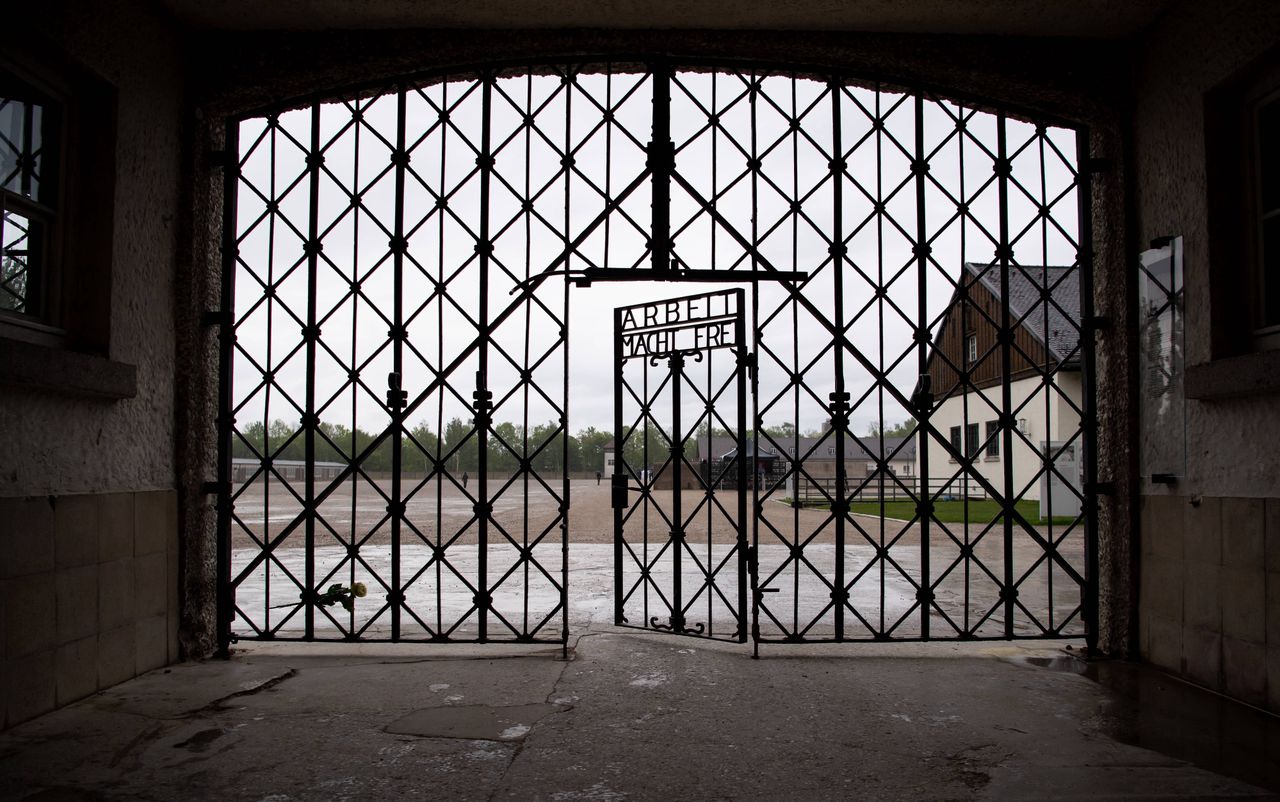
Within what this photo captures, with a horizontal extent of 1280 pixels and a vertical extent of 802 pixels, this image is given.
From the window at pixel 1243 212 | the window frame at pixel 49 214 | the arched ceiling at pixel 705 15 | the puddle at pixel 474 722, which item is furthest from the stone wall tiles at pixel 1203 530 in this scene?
the window frame at pixel 49 214

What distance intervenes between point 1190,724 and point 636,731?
2.51m

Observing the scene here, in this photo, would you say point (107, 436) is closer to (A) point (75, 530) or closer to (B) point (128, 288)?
(A) point (75, 530)

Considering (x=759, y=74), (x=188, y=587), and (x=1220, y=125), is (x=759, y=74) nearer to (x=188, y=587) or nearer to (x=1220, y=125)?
(x=1220, y=125)

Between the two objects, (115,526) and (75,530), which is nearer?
(75,530)

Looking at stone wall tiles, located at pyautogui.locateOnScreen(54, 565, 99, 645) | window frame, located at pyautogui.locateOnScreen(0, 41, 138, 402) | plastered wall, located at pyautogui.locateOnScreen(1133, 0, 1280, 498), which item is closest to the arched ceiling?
plastered wall, located at pyautogui.locateOnScreen(1133, 0, 1280, 498)

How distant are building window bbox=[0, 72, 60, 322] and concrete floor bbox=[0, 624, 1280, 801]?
6.60 feet

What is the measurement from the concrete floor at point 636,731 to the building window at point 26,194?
201 centimetres

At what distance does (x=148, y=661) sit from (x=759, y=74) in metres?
4.97

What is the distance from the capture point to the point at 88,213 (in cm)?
427

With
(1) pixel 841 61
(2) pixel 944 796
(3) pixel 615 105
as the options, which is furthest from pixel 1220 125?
(2) pixel 944 796

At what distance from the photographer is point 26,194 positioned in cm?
400

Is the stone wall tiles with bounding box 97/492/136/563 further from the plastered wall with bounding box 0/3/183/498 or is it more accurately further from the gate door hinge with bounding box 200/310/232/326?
the gate door hinge with bounding box 200/310/232/326

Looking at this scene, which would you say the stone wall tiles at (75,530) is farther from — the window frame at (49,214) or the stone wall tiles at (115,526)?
the window frame at (49,214)

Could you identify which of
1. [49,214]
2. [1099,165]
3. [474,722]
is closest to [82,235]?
[49,214]
